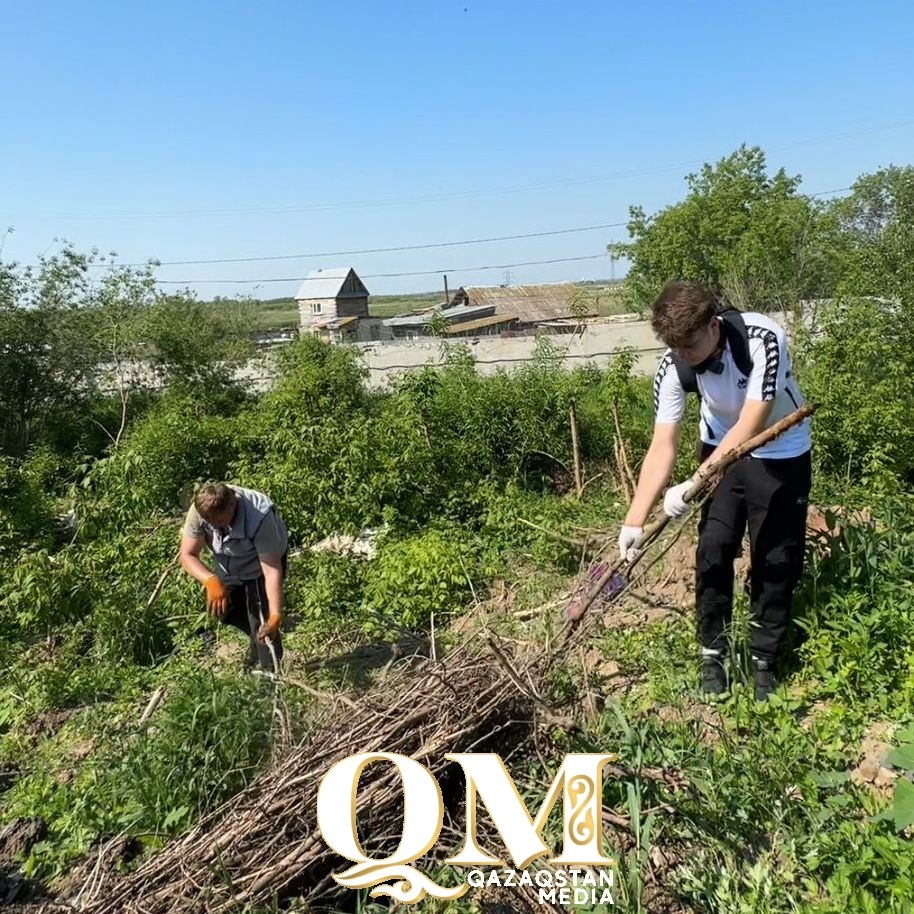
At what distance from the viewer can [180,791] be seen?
298 cm

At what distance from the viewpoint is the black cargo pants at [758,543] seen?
3.05 m

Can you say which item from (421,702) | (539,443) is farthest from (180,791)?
(539,443)

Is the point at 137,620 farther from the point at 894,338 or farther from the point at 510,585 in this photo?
the point at 894,338

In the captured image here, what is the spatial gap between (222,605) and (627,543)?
224 cm

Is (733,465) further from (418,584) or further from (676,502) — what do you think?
(418,584)

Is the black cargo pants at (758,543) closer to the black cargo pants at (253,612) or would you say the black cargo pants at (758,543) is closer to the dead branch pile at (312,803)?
the dead branch pile at (312,803)

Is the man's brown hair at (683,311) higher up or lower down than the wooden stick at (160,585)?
higher up

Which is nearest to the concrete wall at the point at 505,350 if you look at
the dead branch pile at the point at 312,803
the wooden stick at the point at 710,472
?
the wooden stick at the point at 710,472

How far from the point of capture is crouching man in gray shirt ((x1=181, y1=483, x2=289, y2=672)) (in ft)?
12.4

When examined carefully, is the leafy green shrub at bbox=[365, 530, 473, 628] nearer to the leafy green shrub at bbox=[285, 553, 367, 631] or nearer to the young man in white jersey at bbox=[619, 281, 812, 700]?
the leafy green shrub at bbox=[285, 553, 367, 631]

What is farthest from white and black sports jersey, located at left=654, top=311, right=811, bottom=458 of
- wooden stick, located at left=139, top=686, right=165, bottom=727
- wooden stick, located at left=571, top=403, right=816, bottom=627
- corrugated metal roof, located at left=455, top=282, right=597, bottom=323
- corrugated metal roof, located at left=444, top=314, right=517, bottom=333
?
corrugated metal roof, located at left=455, top=282, right=597, bottom=323

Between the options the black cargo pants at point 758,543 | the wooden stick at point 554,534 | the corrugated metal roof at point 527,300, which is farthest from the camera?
the corrugated metal roof at point 527,300

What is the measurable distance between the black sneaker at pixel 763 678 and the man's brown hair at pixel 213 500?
2.53 meters

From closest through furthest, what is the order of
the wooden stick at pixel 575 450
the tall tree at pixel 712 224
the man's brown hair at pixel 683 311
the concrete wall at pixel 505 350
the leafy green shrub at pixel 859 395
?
the man's brown hair at pixel 683 311 < the leafy green shrub at pixel 859 395 < the wooden stick at pixel 575 450 < the concrete wall at pixel 505 350 < the tall tree at pixel 712 224
